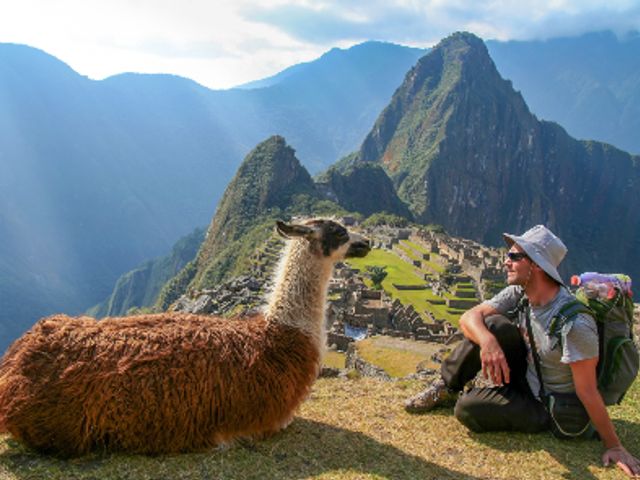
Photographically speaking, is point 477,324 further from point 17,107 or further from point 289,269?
point 17,107

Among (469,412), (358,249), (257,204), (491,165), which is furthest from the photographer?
(491,165)

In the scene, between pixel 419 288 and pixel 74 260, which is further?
pixel 74 260

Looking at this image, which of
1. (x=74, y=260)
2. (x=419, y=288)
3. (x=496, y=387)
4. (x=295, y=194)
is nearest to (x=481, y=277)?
(x=419, y=288)

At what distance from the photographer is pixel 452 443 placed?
402 centimetres

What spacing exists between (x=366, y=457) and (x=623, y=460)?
1673mm

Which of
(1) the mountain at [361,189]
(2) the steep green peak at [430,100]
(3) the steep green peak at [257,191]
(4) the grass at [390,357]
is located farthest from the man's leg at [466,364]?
(2) the steep green peak at [430,100]

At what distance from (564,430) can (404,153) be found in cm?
15730

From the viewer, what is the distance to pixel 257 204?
9456 centimetres

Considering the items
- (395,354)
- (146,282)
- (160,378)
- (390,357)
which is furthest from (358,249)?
(146,282)

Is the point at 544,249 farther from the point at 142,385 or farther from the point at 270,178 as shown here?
the point at 270,178

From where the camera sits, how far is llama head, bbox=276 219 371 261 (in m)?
4.25

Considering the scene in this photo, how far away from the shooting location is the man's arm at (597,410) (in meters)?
3.51

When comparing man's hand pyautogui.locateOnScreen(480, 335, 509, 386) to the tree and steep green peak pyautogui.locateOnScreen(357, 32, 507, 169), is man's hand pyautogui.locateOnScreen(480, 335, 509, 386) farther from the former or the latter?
steep green peak pyautogui.locateOnScreen(357, 32, 507, 169)

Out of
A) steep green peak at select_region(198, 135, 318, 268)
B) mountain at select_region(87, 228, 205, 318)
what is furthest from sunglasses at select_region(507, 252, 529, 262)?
mountain at select_region(87, 228, 205, 318)
